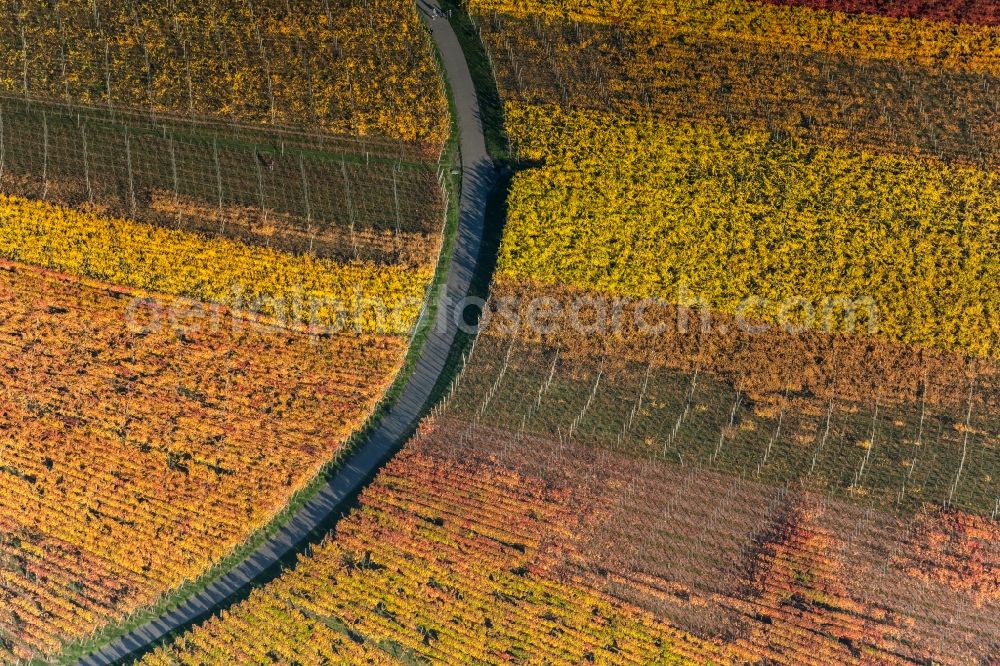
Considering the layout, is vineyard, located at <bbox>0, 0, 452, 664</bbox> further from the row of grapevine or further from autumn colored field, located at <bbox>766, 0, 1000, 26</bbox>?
autumn colored field, located at <bbox>766, 0, 1000, 26</bbox>

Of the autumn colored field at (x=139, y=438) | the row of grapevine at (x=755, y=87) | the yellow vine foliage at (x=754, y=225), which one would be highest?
the row of grapevine at (x=755, y=87)

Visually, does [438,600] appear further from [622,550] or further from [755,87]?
[755,87]

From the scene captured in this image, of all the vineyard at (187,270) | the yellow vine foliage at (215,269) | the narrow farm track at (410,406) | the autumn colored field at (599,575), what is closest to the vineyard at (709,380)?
the autumn colored field at (599,575)

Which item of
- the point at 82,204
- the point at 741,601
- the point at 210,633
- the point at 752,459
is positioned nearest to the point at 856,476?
the point at 752,459

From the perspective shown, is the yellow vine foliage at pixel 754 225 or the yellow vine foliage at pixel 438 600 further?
the yellow vine foliage at pixel 754 225

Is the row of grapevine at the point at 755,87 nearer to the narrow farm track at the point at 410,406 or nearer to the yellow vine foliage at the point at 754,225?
the yellow vine foliage at the point at 754,225

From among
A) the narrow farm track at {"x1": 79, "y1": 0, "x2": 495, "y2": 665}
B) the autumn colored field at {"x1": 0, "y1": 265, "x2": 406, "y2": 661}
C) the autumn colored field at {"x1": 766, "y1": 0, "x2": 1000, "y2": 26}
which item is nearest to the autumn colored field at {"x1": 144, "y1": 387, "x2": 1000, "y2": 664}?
the narrow farm track at {"x1": 79, "y1": 0, "x2": 495, "y2": 665}

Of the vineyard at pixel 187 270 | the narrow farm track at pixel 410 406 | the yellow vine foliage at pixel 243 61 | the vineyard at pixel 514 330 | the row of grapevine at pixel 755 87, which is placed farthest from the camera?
the yellow vine foliage at pixel 243 61
